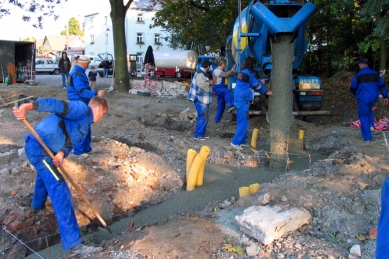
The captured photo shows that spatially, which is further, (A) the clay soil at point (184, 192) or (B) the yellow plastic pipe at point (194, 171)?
(B) the yellow plastic pipe at point (194, 171)

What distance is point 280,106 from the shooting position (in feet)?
21.8

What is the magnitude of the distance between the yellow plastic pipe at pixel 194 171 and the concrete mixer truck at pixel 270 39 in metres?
2.71

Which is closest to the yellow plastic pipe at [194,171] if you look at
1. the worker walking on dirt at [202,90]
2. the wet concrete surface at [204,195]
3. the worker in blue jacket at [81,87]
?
the wet concrete surface at [204,195]

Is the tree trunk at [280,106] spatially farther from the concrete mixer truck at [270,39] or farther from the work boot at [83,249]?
the work boot at [83,249]

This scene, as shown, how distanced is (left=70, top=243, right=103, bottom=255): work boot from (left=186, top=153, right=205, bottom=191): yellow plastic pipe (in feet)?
7.18

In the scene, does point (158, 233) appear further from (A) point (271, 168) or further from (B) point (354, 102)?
(B) point (354, 102)

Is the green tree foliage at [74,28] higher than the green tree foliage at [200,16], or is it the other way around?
the green tree foliage at [74,28]

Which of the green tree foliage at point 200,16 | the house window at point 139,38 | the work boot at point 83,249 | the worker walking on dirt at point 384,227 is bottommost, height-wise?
the work boot at point 83,249

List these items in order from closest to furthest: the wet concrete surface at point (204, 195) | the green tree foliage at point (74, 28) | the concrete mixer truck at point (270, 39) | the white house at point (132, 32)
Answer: the wet concrete surface at point (204, 195) < the concrete mixer truck at point (270, 39) < the white house at point (132, 32) < the green tree foliage at point (74, 28)

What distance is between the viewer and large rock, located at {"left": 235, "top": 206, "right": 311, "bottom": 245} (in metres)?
3.67

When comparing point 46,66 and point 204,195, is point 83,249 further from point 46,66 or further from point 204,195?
point 46,66

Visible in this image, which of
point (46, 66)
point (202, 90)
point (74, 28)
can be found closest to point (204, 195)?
point (202, 90)

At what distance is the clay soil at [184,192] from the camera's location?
3.72 metres

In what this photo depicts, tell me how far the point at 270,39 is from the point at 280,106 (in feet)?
7.81
